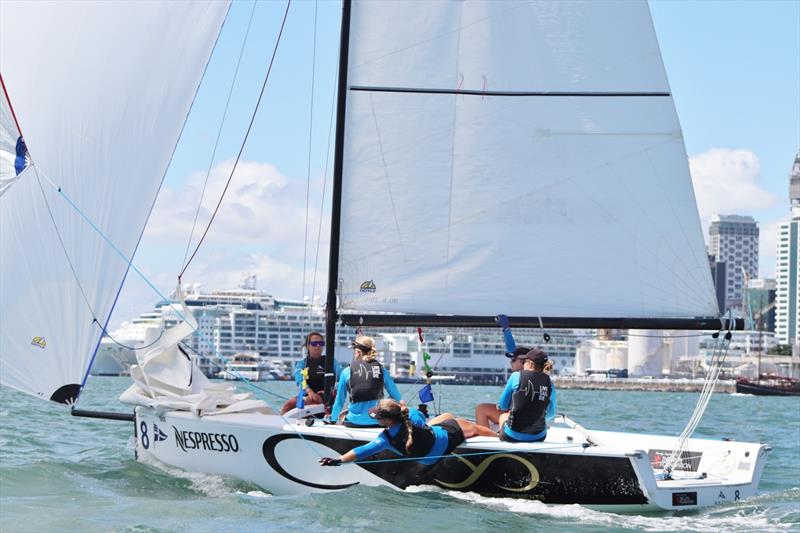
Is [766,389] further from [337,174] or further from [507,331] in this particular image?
[337,174]

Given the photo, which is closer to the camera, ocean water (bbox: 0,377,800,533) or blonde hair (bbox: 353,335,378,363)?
ocean water (bbox: 0,377,800,533)

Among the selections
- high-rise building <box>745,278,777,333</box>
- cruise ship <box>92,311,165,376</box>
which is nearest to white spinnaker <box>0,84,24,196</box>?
cruise ship <box>92,311,165,376</box>

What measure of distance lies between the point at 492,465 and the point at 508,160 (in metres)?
2.84

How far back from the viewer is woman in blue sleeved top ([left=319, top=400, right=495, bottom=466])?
8.13 metres

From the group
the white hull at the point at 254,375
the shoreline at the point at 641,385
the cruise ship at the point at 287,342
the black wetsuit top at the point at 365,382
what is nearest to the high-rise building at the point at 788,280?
the cruise ship at the point at 287,342

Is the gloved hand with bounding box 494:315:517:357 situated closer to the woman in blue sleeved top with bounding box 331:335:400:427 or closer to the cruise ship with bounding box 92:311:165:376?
the woman in blue sleeved top with bounding box 331:335:400:427

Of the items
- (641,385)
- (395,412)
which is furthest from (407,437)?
(641,385)

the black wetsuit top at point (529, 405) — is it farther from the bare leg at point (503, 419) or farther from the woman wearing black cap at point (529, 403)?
the bare leg at point (503, 419)

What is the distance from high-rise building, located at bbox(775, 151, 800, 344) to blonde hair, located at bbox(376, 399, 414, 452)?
138912mm

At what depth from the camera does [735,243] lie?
19025 centimetres

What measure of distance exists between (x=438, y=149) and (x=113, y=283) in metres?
2.91

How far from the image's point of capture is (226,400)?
9898mm

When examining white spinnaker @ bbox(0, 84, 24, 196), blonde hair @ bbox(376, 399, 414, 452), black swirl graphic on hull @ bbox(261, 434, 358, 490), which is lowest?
black swirl graphic on hull @ bbox(261, 434, 358, 490)

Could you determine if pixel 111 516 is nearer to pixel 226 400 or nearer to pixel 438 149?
pixel 226 400
